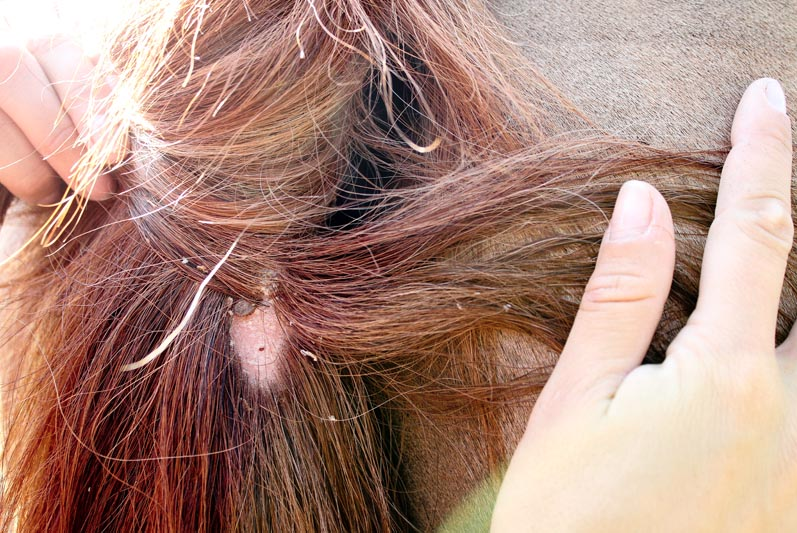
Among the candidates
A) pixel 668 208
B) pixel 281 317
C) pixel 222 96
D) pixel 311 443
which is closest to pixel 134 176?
pixel 222 96

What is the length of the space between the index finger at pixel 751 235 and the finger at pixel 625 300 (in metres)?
0.05

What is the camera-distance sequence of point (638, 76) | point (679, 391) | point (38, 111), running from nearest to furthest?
point (679, 391) < point (638, 76) < point (38, 111)

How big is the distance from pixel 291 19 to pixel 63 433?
661mm

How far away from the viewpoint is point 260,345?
2.51ft

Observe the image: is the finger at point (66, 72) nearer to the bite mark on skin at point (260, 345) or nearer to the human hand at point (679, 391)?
the bite mark on skin at point (260, 345)

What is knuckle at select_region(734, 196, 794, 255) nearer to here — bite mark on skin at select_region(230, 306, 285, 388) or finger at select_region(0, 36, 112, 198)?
bite mark on skin at select_region(230, 306, 285, 388)

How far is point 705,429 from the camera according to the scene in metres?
0.58

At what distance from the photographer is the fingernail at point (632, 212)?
24.8 inches

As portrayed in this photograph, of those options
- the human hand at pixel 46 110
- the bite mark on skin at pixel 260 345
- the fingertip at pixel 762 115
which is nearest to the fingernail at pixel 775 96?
the fingertip at pixel 762 115

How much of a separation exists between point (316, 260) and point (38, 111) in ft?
1.64

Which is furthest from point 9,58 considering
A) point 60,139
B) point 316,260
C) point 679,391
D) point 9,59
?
point 679,391

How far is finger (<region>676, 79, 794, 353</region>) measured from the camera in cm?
61

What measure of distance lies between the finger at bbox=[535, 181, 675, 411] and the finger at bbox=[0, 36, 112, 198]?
74cm

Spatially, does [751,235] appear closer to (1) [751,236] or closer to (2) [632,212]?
(1) [751,236]
